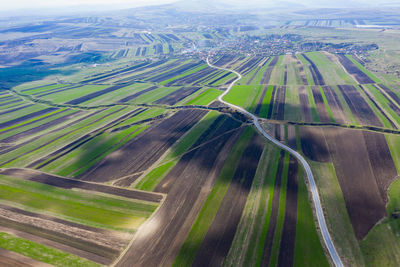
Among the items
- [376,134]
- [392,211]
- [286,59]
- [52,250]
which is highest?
[286,59]

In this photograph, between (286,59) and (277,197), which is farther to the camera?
(286,59)

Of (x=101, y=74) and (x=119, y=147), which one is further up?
(x=101, y=74)

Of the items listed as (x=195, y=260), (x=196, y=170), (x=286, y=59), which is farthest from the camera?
(x=286, y=59)

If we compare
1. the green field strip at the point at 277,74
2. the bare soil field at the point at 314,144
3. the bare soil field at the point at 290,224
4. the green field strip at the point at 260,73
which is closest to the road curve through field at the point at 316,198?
the bare soil field at the point at 290,224

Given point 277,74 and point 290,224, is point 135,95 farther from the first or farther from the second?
point 290,224

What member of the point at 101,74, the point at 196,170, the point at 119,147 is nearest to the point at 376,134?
the point at 196,170

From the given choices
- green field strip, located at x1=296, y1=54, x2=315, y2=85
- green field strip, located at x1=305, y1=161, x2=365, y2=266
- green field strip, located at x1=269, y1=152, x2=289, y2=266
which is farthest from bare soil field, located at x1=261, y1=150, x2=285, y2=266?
green field strip, located at x1=296, y1=54, x2=315, y2=85

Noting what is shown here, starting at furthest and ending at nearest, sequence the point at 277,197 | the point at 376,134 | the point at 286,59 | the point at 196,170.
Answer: the point at 286,59 < the point at 376,134 < the point at 196,170 < the point at 277,197

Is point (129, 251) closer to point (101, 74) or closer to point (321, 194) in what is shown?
point (321, 194)
